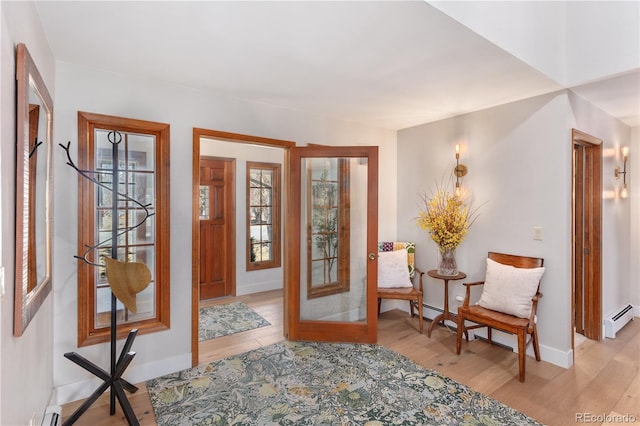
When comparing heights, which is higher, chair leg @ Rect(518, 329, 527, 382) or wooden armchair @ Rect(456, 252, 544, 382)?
wooden armchair @ Rect(456, 252, 544, 382)

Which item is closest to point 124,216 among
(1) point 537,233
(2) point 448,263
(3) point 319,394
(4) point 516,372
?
(3) point 319,394

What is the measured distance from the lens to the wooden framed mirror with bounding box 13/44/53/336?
1.35 meters

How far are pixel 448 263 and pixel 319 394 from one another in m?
1.96

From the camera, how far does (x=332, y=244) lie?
3.57 m

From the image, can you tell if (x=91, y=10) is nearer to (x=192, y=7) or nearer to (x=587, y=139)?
(x=192, y=7)

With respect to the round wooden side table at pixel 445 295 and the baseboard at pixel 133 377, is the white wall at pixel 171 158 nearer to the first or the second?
the baseboard at pixel 133 377

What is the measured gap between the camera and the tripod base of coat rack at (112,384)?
210 centimetres

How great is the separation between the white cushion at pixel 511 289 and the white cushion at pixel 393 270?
0.89 m

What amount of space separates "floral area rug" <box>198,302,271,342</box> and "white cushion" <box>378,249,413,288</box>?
5.05ft

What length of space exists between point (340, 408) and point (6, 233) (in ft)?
7.12

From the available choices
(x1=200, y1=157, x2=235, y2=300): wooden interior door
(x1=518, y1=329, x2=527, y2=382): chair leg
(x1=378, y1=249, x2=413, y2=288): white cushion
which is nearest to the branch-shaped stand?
(x1=378, y1=249, x2=413, y2=288): white cushion

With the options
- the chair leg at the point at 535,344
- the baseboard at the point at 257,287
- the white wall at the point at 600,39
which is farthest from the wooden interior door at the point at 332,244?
the baseboard at the point at 257,287

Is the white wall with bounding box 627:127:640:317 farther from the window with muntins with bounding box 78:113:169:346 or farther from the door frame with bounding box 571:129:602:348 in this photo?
the window with muntins with bounding box 78:113:169:346

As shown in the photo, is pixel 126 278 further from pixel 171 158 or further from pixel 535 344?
pixel 535 344
